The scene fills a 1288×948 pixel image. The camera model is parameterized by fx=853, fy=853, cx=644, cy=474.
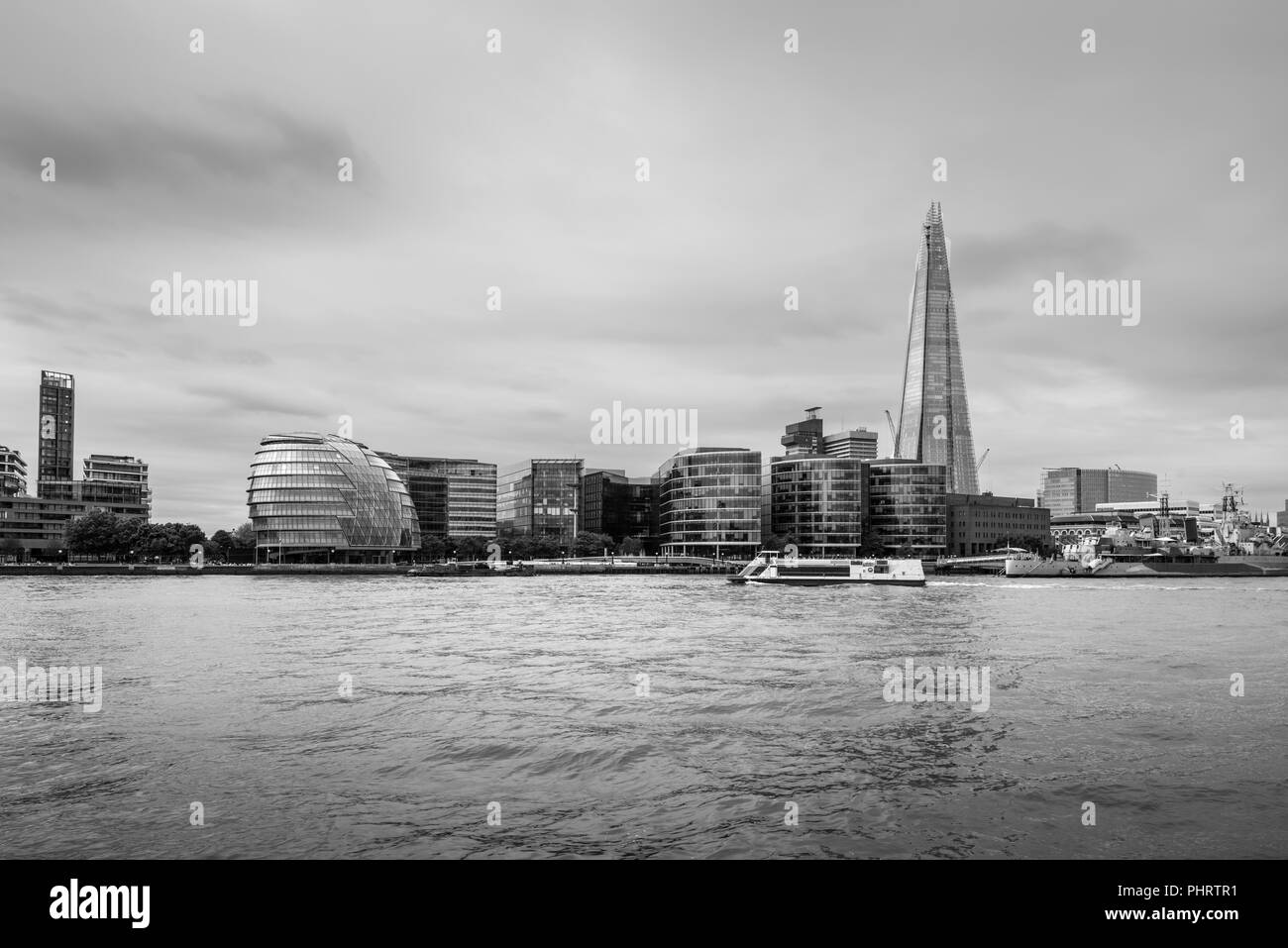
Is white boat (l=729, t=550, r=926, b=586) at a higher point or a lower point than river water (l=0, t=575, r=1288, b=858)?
lower

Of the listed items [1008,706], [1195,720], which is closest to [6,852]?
[1008,706]

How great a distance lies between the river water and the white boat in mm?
71443

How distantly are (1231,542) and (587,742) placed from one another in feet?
661

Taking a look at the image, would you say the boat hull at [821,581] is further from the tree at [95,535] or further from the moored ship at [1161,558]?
the tree at [95,535]

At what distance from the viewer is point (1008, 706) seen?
2633 cm

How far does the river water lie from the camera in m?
14.8

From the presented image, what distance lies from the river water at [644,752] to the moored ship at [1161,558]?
118 metres

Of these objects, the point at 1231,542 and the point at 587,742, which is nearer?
the point at 587,742

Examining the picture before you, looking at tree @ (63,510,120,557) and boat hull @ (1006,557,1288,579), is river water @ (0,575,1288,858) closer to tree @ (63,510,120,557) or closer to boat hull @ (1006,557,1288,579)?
boat hull @ (1006,557,1288,579)

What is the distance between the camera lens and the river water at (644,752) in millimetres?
14789

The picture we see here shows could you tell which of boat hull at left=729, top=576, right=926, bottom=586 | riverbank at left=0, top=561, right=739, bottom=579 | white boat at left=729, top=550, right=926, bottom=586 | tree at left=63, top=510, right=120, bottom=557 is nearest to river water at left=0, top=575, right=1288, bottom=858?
boat hull at left=729, top=576, right=926, bottom=586

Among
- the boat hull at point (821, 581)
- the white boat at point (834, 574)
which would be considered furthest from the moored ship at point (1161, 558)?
the boat hull at point (821, 581)
